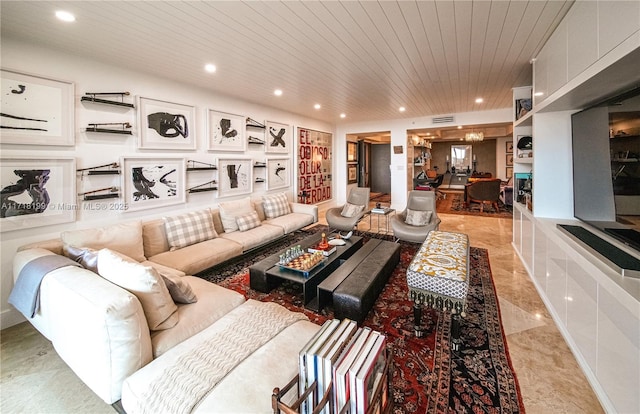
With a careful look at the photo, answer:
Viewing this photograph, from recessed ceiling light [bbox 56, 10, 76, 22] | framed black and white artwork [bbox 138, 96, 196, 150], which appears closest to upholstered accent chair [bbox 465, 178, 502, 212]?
framed black and white artwork [bbox 138, 96, 196, 150]

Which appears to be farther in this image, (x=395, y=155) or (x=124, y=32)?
(x=395, y=155)

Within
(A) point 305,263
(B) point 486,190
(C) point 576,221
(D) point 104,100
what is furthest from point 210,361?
(B) point 486,190

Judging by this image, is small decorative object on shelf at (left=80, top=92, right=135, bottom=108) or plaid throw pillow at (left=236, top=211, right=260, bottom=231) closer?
small decorative object on shelf at (left=80, top=92, right=135, bottom=108)

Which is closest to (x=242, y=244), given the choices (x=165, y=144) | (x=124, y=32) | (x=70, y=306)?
(x=165, y=144)

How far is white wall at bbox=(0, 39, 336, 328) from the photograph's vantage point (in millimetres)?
2502

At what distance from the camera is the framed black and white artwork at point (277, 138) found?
5.48 m

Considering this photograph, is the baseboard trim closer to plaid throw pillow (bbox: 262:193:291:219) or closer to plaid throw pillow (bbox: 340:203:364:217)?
plaid throw pillow (bbox: 262:193:291:219)

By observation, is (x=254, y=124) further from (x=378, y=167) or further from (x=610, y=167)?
(x=378, y=167)

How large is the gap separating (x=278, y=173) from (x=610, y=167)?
4942 mm

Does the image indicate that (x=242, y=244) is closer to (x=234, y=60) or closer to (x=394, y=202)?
(x=234, y=60)

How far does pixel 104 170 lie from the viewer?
3.12 metres

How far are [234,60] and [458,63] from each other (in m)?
2.68

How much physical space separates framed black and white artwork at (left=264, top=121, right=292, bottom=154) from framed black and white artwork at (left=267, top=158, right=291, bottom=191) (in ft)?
0.66

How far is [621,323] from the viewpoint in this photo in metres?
1.38
